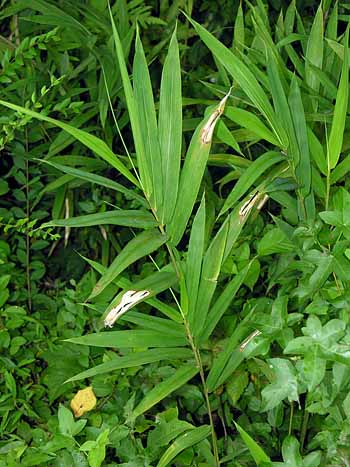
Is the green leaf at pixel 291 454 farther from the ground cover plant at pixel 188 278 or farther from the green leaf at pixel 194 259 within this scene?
the green leaf at pixel 194 259

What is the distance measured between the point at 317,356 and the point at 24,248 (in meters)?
1.00

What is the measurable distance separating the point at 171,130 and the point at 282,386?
0.37m

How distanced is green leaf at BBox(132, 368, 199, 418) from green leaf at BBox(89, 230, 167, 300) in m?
0.16

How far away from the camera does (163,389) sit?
104cm

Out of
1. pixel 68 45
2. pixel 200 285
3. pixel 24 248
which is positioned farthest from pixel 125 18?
pixel 200 285

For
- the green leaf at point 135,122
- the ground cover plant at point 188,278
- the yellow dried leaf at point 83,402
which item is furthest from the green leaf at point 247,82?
the yellow dried leaf at point 83,402

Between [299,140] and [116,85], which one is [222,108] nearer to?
[299,140]

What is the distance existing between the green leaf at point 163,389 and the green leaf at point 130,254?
0.52 feet

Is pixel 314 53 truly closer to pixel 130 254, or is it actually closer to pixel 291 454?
pixel 130 254

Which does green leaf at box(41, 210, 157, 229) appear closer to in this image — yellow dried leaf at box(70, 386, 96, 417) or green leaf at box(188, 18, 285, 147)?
green leaf at box(188, 18, 285, 147)

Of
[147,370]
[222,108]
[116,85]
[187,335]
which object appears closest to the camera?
[222,108]

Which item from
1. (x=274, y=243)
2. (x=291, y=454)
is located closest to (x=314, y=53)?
(x=274, y=243)

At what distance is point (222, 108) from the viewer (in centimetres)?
97

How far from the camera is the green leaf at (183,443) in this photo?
1.02 meters
